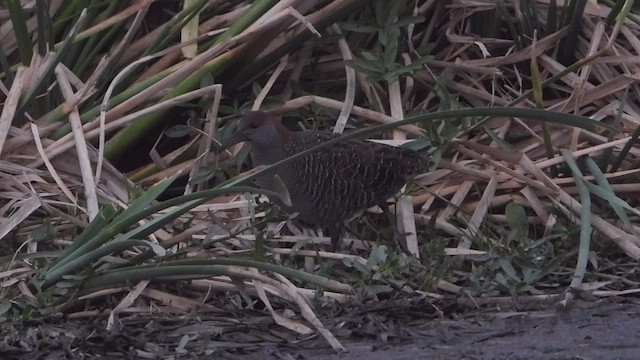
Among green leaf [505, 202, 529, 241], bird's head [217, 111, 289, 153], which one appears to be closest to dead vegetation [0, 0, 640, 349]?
green leaf [505, 202, 529, 241]

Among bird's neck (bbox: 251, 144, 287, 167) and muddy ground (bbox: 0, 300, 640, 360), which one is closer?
muddy ground (bbox: 0, 300, 640, 360)

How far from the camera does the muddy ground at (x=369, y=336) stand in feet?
10.00

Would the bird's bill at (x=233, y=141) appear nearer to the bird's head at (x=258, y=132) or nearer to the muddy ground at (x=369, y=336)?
the bird's head at (x=258, y=132)

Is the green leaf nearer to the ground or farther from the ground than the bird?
nearer to the ground

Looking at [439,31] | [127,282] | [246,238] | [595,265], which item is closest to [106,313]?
[127,282]

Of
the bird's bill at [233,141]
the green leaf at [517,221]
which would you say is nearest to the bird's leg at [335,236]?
the bird's bill at [233,141]

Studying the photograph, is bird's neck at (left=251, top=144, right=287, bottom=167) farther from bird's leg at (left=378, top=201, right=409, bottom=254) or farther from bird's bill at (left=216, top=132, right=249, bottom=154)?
bird's leg at (left=378, top=201, right=409, bottom=254)

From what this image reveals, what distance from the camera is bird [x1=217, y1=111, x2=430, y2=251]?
412 cm

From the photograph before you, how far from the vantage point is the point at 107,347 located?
3.20m

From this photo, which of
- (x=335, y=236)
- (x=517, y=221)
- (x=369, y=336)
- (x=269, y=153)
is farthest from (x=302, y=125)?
(x=369, y=336)

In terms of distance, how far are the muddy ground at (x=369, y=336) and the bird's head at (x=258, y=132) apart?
2.96ft

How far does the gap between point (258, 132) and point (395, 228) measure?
574 millimetres

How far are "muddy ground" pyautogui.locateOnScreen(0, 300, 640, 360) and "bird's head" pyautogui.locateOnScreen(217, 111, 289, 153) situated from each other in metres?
0.90

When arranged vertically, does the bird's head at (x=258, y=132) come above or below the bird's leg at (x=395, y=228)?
above
